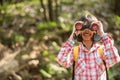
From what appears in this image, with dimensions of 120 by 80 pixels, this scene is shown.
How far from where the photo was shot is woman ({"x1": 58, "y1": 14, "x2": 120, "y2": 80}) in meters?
4.23

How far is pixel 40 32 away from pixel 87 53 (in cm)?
639

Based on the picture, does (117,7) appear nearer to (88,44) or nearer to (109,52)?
(88,44)

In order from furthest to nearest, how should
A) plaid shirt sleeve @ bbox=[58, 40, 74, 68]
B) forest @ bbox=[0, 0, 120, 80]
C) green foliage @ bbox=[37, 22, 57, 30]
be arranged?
green foliage @ bbox=[37, 22, 57, 30] → forest @ bbox=[0, 0, 120, 80] → plaid shirt sleeve @ bbox=[58, 40, 74, 68]

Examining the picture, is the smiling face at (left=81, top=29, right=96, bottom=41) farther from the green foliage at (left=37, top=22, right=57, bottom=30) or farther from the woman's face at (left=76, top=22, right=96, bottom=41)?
the green foliage at (left=37, top=22, right=57, bottom=30)

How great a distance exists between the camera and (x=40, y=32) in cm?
1058

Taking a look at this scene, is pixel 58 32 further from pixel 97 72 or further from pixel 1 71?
pixel 97 72

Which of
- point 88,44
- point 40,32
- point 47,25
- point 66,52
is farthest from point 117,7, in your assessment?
point 66,52

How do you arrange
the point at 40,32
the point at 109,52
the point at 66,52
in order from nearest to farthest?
1. the point at 109,52
2. the point at 66,52
3. the point at 40,32

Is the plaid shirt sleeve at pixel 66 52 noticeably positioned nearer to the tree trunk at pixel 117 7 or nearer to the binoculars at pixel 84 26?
the binoculars at pixel 84 26

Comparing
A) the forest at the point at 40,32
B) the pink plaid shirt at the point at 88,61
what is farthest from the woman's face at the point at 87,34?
the forest at the point at 40,32

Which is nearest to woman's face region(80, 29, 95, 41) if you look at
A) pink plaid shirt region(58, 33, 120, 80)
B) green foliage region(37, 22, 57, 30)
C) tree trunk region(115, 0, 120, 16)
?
pink plaid shirt region(58, 33, 120, 80)

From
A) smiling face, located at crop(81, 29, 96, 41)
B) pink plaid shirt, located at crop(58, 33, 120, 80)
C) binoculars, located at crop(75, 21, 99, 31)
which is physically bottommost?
pink plaid shirt, located at crop(58, 33, 120, 80)

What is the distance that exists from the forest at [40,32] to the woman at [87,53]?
9.80 ft

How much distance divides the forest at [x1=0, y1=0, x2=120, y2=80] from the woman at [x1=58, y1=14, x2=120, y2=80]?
2986 millimetres
